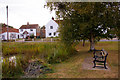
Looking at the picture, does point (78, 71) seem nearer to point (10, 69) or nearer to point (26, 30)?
point (10, 69)

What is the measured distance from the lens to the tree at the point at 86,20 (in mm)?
7740

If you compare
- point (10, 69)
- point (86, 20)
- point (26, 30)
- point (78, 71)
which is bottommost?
point (78, 71)

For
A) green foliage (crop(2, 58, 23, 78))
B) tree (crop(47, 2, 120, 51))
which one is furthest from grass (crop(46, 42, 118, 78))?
tree (crop(47, 2, 120, 51))

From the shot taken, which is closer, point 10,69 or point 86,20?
point 10,69

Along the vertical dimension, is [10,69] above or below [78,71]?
above

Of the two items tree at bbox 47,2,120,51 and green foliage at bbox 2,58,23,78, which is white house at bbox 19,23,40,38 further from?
green foliage at bbox 2,58,23,78

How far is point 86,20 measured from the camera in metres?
9.15

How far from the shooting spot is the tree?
7740mm

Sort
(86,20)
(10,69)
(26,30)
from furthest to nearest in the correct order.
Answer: (26,30) < (86,20) < (10,69)

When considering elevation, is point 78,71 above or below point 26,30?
below

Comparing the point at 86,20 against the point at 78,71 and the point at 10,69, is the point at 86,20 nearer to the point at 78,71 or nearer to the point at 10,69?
the point at 78,71

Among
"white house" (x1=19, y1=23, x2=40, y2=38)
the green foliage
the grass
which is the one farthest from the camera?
"white house" (x1=19, y1=23, x2=40, y2=38)

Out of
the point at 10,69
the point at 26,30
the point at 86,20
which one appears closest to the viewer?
the point at 10,69

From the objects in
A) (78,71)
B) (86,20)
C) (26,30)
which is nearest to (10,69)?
(78,71)
